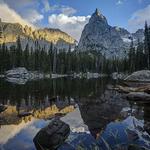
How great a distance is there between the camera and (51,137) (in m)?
14.5

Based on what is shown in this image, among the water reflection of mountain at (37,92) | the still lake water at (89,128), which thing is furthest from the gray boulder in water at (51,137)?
the water reflection of mountain at (37,92)

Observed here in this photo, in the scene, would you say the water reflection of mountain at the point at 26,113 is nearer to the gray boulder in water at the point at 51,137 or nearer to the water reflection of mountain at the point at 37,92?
the water reflection of mountain at the point at 37,92

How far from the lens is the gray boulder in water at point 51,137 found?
47.0 ft

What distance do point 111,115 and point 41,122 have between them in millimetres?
6614

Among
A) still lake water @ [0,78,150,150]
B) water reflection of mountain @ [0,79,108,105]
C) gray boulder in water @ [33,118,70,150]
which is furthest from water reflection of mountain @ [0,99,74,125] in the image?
gray boulder in water @ [33,118,70,150]

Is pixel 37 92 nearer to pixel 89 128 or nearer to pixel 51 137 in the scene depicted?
pixel 89 128

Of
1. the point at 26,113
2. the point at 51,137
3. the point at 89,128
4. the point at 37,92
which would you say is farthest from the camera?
the point at 37,92

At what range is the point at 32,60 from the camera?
447 ft

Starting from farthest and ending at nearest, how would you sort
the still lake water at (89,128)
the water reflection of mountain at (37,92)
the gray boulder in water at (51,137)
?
the water reflection of mountain at (37,92), the still lake water at (89,128), the gray boulder in water at (51,137)

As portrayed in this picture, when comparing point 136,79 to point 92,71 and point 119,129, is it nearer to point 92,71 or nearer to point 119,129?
point 119,129

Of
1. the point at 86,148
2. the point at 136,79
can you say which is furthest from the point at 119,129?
the point at 136,79

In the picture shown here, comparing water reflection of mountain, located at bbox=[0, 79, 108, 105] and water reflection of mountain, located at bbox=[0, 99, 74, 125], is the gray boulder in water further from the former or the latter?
water reflection of mountain, located at bbox=[0, 79, 108, 105]

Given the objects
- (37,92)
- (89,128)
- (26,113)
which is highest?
(37,92)

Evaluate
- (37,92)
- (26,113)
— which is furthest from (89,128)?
(37,92)
